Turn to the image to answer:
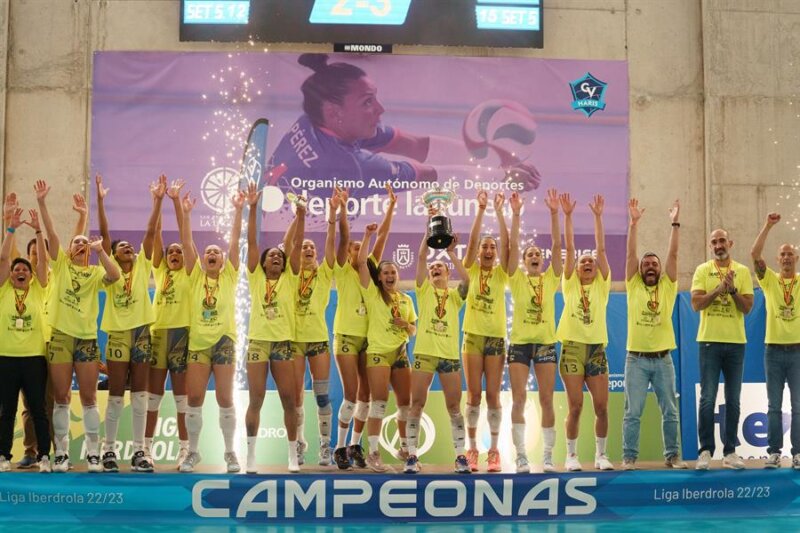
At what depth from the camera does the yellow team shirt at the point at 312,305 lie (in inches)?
263

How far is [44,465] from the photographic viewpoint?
6250 mm

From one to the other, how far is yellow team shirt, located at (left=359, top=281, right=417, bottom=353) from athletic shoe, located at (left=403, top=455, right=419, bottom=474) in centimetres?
81

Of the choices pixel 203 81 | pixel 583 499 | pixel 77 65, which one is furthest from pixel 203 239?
pixel 583 499

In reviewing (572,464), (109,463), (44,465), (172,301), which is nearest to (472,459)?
(572,464)

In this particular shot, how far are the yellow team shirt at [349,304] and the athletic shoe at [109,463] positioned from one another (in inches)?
73.5

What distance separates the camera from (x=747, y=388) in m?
8.59

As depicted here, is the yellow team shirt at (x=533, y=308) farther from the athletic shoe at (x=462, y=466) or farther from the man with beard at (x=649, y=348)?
the athletic shoe at (x=462, y=466)

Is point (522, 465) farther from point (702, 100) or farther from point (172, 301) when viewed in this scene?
point (702, 100)

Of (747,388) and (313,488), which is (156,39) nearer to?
(313,488)

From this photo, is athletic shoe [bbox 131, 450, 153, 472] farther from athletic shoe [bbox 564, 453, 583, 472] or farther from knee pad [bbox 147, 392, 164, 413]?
athletic shoe [bbox 564, 453, 583, 472]

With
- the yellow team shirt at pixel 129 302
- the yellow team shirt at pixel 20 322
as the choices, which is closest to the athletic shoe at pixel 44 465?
the yellow team shirt at pixel 20 322

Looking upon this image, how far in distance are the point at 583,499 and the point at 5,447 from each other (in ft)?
13.8

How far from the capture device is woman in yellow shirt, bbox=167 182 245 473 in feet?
21.0

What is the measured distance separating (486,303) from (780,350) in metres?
→ 2.36
